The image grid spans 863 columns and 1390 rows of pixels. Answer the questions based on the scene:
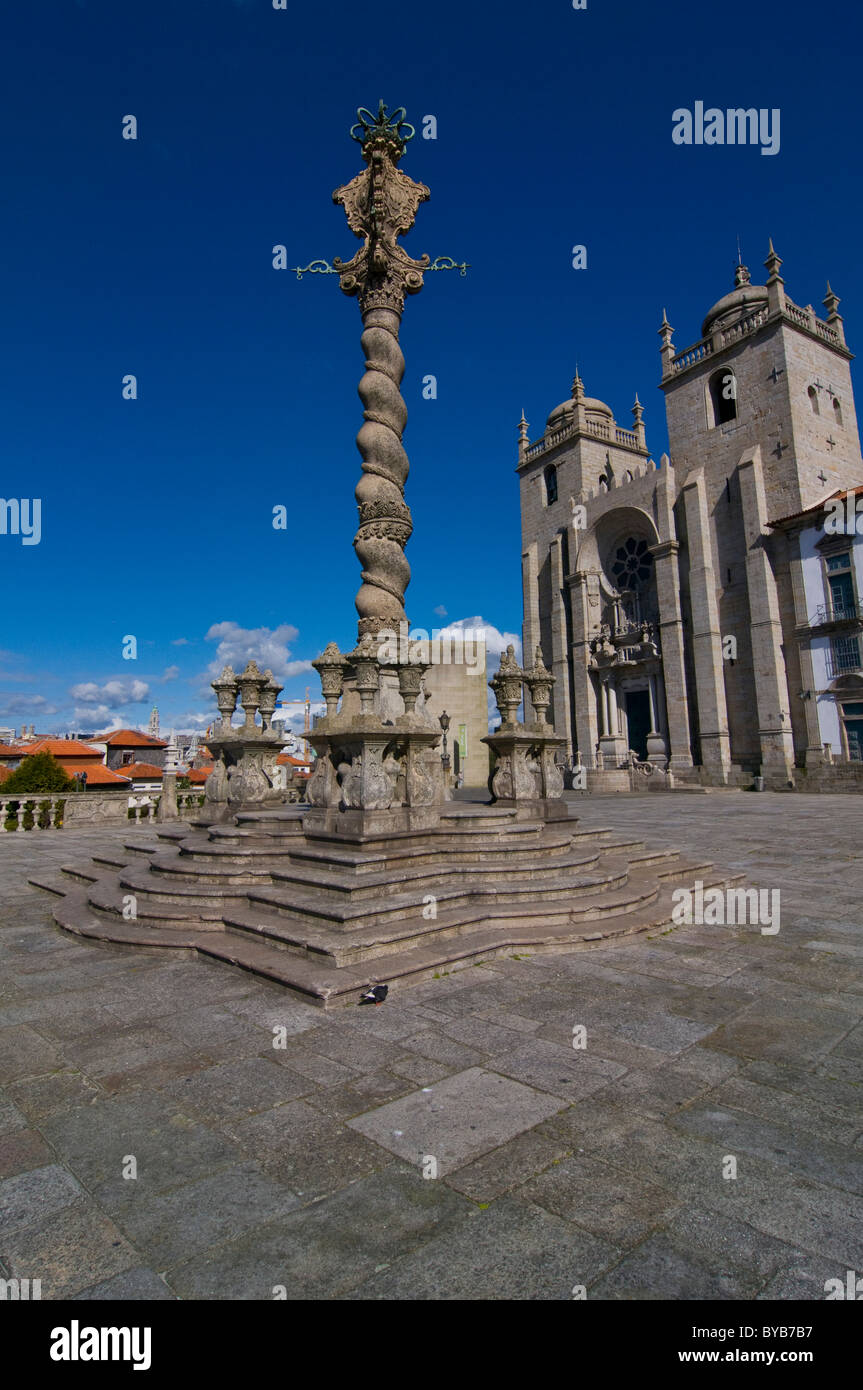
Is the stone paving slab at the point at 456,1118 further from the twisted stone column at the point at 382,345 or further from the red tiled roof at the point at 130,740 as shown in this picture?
the red tiled roof at the point at 130,740

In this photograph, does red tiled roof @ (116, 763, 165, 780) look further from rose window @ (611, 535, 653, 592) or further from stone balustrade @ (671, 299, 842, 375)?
stone balustrade @ (671, 299, 842, 375)

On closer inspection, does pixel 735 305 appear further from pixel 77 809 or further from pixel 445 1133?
pixel 445 1133

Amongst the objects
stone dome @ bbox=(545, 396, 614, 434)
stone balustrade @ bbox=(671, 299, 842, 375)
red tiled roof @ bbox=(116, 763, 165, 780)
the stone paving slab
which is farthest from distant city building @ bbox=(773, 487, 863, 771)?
red tiled roof @ bbox=(116, 763, 165, 780)

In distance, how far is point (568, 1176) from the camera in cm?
270

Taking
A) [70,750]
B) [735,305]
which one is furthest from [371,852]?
[70,750]

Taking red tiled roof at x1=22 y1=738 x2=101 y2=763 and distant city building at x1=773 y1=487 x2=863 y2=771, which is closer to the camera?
distant city building at x1=773 y1=487 x2=863 y2=771

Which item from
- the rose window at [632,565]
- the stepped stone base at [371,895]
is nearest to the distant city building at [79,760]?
the rose window at [632,565]

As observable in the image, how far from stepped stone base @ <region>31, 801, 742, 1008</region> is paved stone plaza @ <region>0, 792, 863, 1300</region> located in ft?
1.38

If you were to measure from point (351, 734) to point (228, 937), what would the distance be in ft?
8.37

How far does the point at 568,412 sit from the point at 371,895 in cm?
4113

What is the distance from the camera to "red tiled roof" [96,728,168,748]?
58700mm

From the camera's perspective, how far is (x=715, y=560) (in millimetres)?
30547
